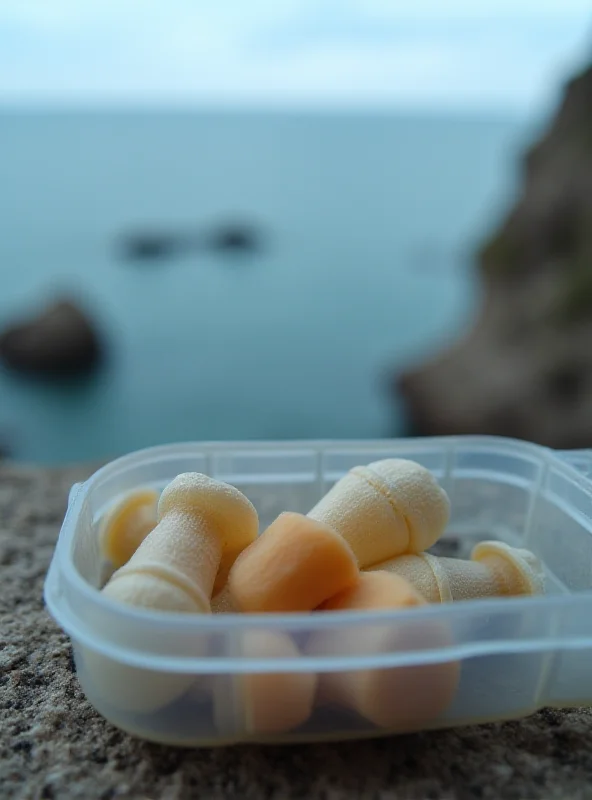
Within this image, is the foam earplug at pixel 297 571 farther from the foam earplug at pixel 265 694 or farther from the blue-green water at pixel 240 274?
the blue-green water at pixel 240 274

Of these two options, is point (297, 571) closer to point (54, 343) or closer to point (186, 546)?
point (186, 546)

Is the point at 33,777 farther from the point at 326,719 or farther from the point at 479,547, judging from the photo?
the point at 479,547

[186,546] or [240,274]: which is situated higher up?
[186,546]

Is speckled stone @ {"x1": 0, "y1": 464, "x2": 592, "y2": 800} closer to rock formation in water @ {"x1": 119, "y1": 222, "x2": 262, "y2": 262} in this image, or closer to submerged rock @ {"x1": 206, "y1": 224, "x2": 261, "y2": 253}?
rock formation in water @ {"x1": 119, "y1": 222, "x2": 262, "y2": 262}

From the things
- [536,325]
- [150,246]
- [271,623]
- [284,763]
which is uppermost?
[271,623]

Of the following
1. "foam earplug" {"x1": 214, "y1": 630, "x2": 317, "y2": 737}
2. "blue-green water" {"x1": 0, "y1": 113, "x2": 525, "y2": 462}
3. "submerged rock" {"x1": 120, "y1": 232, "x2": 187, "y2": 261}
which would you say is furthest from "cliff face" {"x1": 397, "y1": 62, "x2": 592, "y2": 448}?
"submerged rock" {"x1": 120, "y1": 232, "x2": 187, "y2": 261}

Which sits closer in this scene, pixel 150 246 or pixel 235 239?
pixel 150 246

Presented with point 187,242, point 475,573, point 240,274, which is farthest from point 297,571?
point 187,242
